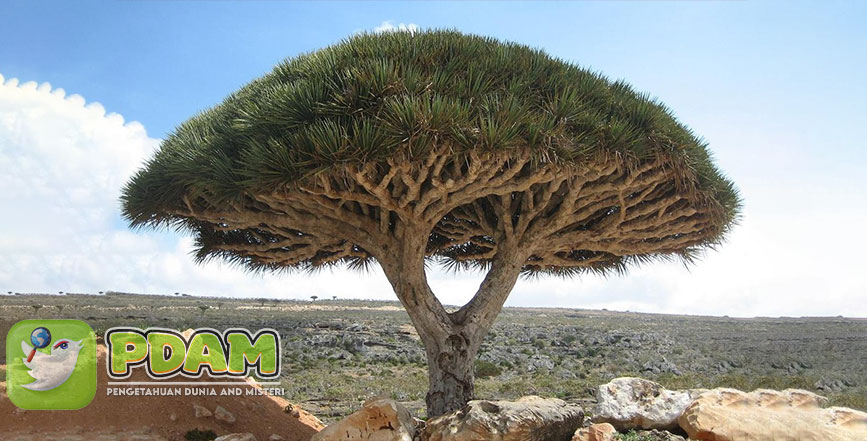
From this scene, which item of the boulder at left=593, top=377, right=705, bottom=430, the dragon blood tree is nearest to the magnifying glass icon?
the dragon blood tree

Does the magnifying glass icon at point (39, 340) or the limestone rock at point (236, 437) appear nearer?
the limestone rock at point (236, 437)

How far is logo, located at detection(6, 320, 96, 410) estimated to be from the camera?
33.5 feet

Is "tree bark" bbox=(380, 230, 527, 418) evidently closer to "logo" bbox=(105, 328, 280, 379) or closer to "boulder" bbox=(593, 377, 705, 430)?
"boulder" bbox=(593, 377, 705, 430)

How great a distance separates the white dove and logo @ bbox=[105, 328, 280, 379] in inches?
20.9

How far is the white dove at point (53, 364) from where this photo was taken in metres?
10.3

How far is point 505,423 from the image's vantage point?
8.23m

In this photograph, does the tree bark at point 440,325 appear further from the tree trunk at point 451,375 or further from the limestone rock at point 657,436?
the limestone rock at point 657,436

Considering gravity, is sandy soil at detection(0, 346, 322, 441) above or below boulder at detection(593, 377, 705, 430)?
below

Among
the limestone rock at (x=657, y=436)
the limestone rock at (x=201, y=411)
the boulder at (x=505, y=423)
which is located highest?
the boulder at (x=505, y=423)

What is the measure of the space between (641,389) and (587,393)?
9663 mm

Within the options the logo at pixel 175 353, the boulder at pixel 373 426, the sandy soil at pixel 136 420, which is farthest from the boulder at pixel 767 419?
the logo at pixel 175 353

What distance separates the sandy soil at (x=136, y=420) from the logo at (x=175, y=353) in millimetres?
172

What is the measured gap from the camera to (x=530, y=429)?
837cm

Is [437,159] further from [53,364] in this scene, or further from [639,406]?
[53,364]
